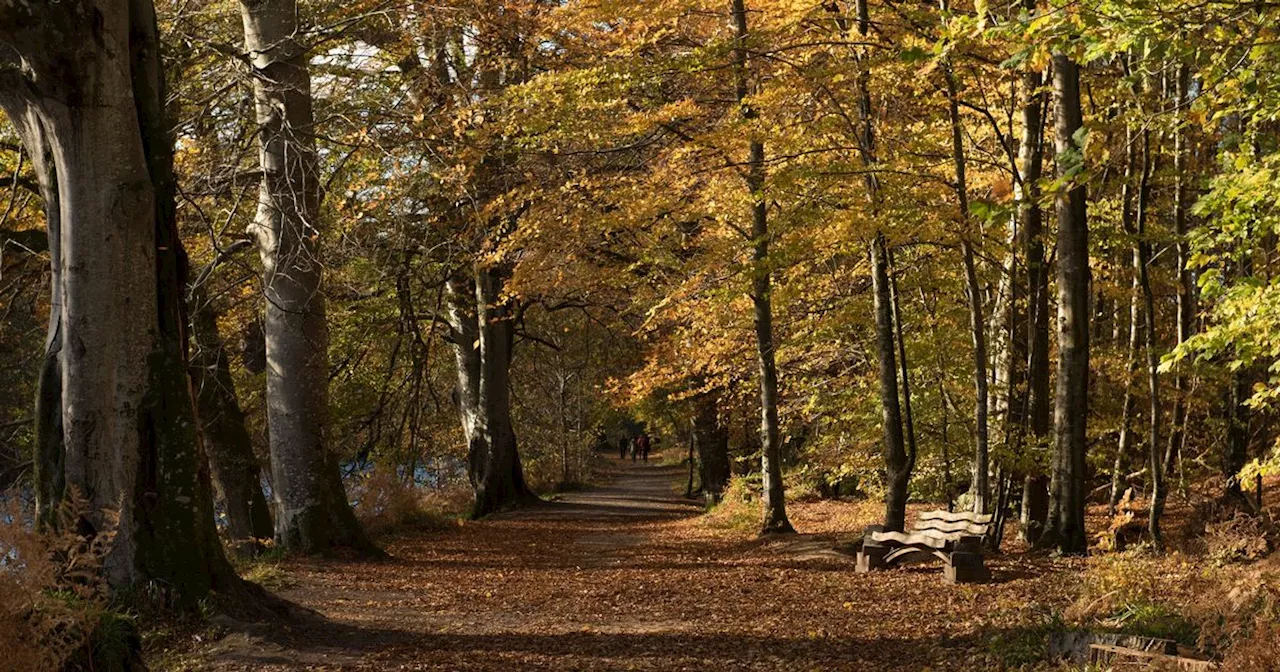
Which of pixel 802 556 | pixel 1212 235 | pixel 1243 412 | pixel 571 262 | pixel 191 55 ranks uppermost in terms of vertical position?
pixel 191 55

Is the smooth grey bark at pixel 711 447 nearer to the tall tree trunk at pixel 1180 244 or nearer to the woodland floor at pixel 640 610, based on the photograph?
the woodland floor at pixel 640 610

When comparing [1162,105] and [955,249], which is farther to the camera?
[955,249]

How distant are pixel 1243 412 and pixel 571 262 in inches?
434

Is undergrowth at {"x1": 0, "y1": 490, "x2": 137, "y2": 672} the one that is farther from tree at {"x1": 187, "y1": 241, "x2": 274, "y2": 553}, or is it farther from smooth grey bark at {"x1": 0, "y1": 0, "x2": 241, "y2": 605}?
tree at {"x1": 187, "y1": 241, "x2": 274, "y2": 553}

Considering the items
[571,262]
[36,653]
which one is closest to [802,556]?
[571,262]

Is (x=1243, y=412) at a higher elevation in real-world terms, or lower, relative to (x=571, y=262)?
lower

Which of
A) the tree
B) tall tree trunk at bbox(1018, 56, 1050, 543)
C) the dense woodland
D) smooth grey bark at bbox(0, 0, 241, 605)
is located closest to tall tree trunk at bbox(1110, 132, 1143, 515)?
the dense woodland

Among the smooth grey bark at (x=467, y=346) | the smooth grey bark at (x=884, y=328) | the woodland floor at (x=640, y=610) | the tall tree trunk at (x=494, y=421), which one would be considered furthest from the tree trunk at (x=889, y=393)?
the smooth grey bark at (x=467, y=346)

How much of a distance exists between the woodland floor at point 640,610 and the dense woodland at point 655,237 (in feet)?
3.20

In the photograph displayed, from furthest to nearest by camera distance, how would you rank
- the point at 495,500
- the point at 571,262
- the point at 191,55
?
1. the point at 495,500
2. the point at 571,262
3. the point at 191,55

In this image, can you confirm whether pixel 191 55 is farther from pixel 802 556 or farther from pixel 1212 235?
pixel 1212 235

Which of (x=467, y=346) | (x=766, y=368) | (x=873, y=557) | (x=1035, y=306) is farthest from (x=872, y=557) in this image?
(x=467, y=346)

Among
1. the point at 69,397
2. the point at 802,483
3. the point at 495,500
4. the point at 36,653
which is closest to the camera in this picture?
the point at 36,653

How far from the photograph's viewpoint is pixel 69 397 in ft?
26.0
